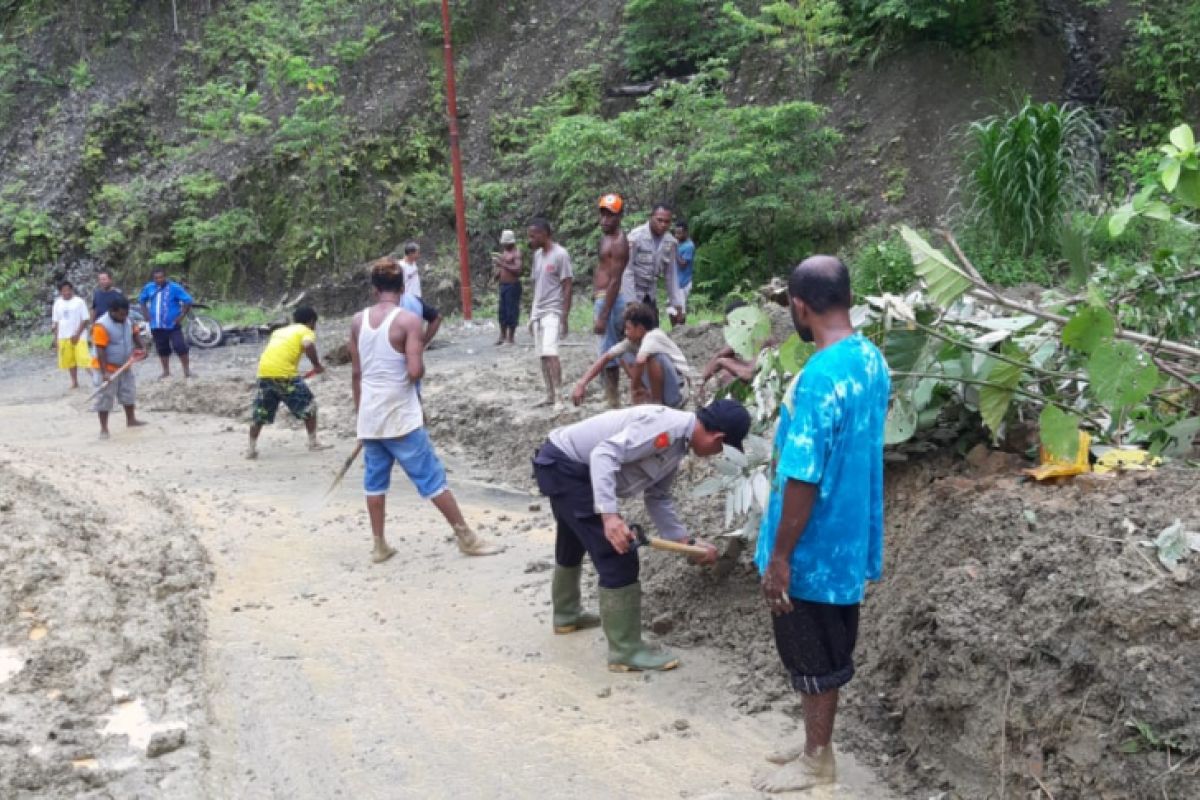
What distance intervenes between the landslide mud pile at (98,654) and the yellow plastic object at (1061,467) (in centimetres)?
330

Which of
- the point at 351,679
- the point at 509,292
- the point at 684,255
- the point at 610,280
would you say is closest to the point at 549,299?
the point at 610,280

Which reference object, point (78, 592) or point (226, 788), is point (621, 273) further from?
point (226, 788)

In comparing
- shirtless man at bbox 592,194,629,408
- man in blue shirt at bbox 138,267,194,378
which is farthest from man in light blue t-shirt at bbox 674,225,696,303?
man in blue shirt at bbox 138,267,194,378

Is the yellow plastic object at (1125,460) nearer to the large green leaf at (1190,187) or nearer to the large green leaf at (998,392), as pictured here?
the large green leaf at (998,392)

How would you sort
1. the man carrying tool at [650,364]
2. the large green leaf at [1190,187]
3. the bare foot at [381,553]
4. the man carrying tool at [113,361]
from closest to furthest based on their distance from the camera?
the large green leaf at [1190,187]
the bare foot at [381,553]
the man carrying tool at [650,364]
the man carrying tool at [113,361]

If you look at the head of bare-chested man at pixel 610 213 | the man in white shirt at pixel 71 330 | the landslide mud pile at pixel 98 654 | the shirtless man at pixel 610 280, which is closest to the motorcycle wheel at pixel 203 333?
the man in white shirt at pixel 71 330

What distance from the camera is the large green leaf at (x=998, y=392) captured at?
464cm

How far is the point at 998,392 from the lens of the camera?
469 cm

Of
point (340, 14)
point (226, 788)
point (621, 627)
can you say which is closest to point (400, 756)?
point (226, 788)

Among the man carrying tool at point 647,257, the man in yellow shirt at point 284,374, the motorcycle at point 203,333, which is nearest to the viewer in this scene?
the man carrying tool at point 647,257

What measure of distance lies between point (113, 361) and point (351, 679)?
802cm

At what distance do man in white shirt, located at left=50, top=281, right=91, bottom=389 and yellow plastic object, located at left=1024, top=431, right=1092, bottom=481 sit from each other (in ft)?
45.3

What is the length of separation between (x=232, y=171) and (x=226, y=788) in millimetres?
21448

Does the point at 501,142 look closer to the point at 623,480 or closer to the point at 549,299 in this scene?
the point at 549,299
